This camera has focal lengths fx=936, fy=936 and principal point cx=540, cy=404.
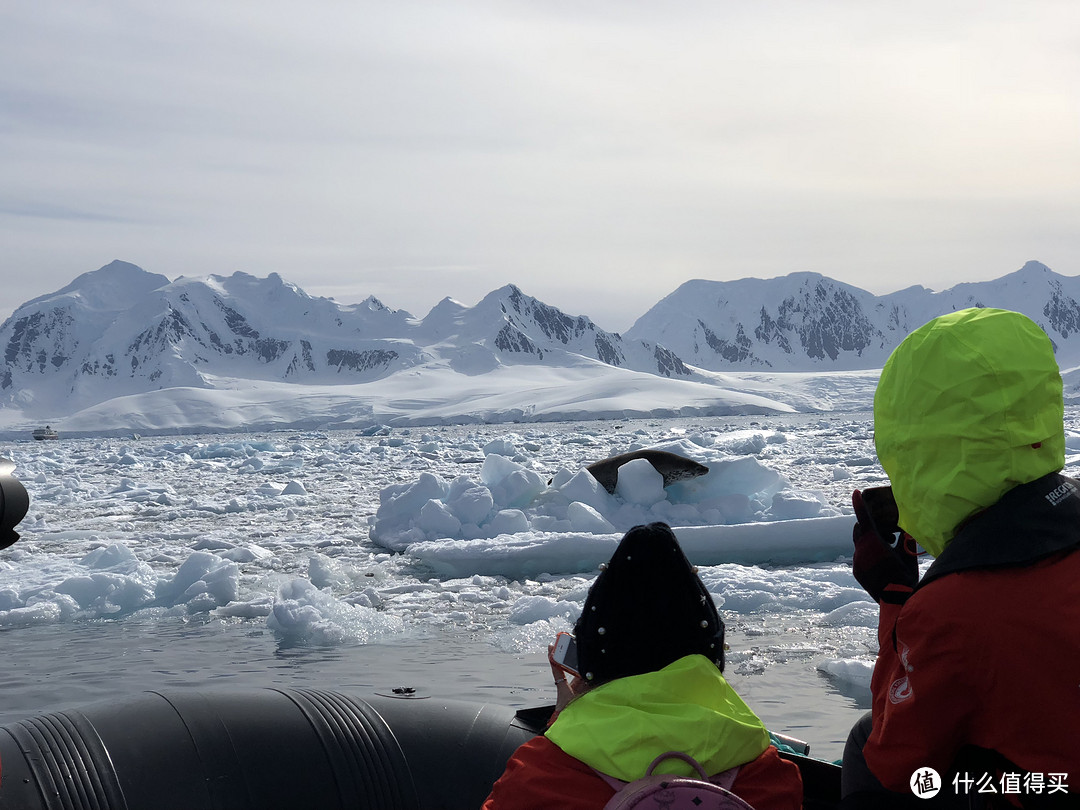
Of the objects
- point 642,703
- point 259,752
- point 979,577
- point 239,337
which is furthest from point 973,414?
point 239,337

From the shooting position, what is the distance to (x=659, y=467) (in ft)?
31.9

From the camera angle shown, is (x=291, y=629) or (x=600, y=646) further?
(x=291, y=629)

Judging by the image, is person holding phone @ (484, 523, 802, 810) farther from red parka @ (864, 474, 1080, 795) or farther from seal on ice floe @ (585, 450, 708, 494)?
seal on ice floe @ (585, 450, 708, 494)

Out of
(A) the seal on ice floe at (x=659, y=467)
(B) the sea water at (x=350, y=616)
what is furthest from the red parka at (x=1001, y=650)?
(A) the seal on ice floe at (x=659, y=467)

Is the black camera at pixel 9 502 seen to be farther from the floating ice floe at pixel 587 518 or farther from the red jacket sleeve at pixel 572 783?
the floating ice floe at pixel 587 518

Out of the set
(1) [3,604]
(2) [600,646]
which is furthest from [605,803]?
(1) [3,604]

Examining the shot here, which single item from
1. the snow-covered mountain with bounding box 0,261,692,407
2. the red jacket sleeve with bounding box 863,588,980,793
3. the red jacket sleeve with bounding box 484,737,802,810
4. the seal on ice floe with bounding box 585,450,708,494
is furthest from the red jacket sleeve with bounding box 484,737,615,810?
the snow-covered mountain with bounding box 0,261,692,407

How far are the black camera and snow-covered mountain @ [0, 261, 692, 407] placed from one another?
122 meters

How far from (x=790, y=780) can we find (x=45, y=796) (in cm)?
186

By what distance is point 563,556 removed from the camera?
22.9 feet

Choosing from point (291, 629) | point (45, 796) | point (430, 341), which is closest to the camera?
point (45, 796)

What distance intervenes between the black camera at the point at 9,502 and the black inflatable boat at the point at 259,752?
1005 mm

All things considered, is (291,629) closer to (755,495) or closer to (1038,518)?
(1038,518)

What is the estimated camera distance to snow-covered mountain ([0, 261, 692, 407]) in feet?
465
